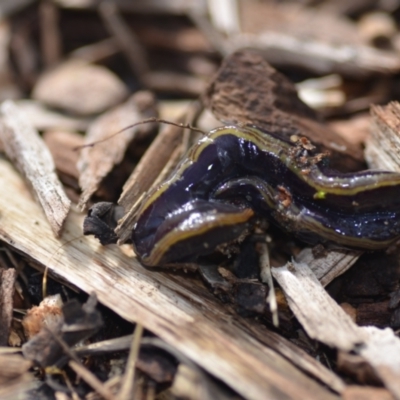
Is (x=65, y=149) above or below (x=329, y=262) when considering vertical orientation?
above

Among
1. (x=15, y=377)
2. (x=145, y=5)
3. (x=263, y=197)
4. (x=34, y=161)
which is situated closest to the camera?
(x=15, y=377)

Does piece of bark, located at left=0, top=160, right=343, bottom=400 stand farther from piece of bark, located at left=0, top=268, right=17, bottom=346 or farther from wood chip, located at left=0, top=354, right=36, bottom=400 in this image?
wood chip, located at left=0, top=354, right=36, bottom=400

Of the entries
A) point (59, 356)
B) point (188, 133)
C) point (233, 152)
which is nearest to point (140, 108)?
point (188, 133)

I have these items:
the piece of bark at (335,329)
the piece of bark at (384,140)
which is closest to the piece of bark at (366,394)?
the piece of bark at (335,329)

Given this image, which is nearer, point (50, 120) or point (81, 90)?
point (50, 120)

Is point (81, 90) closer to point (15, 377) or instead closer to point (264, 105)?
point (264, 105)

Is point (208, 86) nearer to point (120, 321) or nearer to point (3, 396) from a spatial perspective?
point (120, 321)

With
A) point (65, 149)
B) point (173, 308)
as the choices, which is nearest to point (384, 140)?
point (173, 308)

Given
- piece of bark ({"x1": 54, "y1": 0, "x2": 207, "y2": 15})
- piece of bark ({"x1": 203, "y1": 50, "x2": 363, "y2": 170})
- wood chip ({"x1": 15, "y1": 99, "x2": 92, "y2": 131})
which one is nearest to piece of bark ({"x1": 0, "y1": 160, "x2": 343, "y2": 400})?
wood chip ({"x1": 15, "y1": 99, "x2": 92, "y2": 131})

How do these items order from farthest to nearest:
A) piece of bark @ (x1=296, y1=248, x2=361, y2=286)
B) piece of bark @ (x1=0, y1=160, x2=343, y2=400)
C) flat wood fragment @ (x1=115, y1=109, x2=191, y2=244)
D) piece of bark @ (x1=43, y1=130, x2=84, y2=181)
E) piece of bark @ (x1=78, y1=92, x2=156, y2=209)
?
1. piece of bark @ (x1=43, y1=130, x2=84, y2=181)
2. piece of bark @ (x1=78, y1=92, x2=156, y2=209)
3. flat wood fragment @ (x1=115, y1=109, x2=191, y2=244)
4. piece of bark @ (x1=296, y1=248, x2=361, y2=286)
5. piece of bark @ (x1=0, y1=160, x2=343, y2=400)
